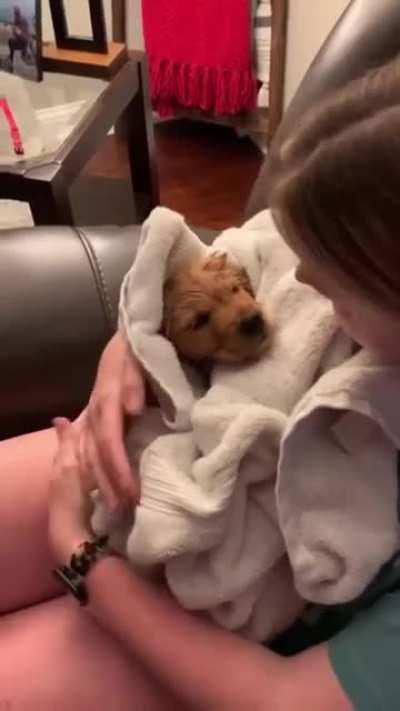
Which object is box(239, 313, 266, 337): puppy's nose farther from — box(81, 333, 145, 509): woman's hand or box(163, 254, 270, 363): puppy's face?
box(81, 333, 145, 509): woman's hand

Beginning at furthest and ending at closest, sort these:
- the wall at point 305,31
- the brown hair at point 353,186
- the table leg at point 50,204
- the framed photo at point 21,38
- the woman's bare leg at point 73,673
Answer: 1. the wall at point 305,31
2. the framed photo at point 21,38
3. the table leg at point 50,204
4. the woman's bare leg at point 73,673
5. the brown hair at point 353,186

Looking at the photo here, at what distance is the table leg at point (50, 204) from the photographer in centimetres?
145

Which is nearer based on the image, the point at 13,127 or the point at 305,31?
the point at 13,127

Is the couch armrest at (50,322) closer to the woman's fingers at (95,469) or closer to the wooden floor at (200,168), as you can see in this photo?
the woman's fingers at (95,469)

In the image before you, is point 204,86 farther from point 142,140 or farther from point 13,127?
point 13,127

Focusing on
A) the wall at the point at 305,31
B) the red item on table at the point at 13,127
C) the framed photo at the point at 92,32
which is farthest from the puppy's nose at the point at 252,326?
the wall at the point at 305,31

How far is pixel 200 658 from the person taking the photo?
29.0 inches

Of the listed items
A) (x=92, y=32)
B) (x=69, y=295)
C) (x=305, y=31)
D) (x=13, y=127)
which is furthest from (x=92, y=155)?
(x=305, y=31)

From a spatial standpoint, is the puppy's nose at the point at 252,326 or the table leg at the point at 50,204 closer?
the puppy's nose at the point at 252,326

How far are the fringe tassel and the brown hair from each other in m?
1.95

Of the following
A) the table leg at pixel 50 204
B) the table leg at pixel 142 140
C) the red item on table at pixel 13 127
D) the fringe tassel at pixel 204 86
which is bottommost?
the fringe tassel at pixel 204 86

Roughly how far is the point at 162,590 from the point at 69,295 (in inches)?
15.8

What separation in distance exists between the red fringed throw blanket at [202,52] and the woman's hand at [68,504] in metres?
1.76

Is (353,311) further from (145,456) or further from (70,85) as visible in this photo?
(70,85)
